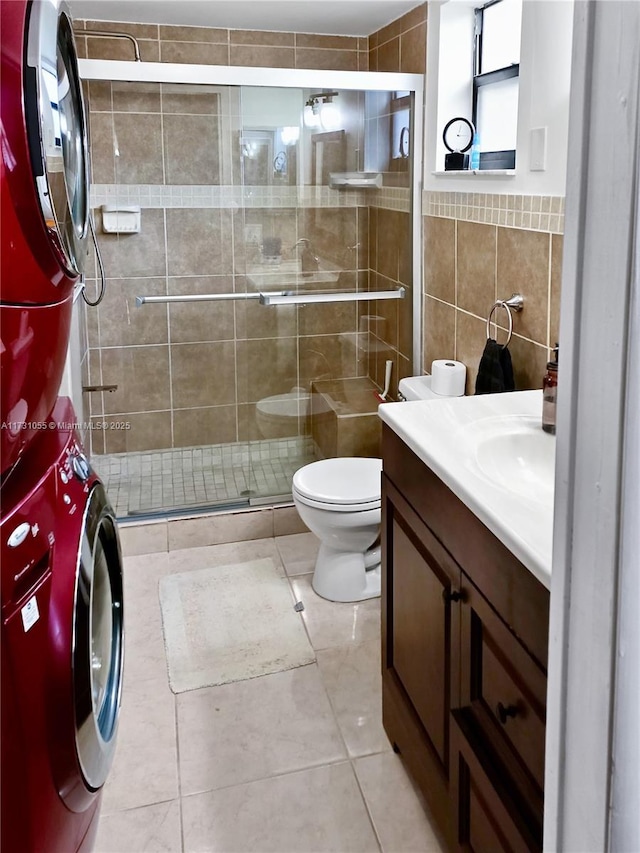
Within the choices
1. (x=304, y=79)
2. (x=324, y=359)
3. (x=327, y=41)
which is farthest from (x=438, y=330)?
(x=327, y=41)

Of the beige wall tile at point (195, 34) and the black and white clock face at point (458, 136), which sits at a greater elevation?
the beige wall tile at point (195, 34)

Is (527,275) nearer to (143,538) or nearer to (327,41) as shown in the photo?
(143,538)

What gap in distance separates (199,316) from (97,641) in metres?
1.93

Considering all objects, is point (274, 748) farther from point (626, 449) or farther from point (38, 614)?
point (626, 449)

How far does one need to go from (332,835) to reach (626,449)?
1422 millimetres

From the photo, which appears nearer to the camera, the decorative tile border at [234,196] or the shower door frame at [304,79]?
the shower door frame at [304,79]

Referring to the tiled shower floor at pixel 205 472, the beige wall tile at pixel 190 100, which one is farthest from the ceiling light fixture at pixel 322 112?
the tiled shower floor at pixel 205 472

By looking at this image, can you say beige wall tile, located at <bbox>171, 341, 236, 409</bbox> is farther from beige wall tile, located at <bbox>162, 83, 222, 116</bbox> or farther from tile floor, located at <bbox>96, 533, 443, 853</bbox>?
tile floor, located at <bbox>96, 533, 443, 853</bbox>

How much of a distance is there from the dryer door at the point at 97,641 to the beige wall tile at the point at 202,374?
65.6 inches

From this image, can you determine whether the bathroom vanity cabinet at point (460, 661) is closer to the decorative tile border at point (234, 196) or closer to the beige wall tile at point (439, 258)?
the beige wall tile at point (439, 258)

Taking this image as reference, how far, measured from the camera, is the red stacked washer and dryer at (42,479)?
0.90 m

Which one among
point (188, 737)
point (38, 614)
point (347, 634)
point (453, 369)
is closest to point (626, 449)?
point (38, 614)

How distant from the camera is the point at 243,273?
3.03m

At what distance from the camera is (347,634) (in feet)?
7.76
